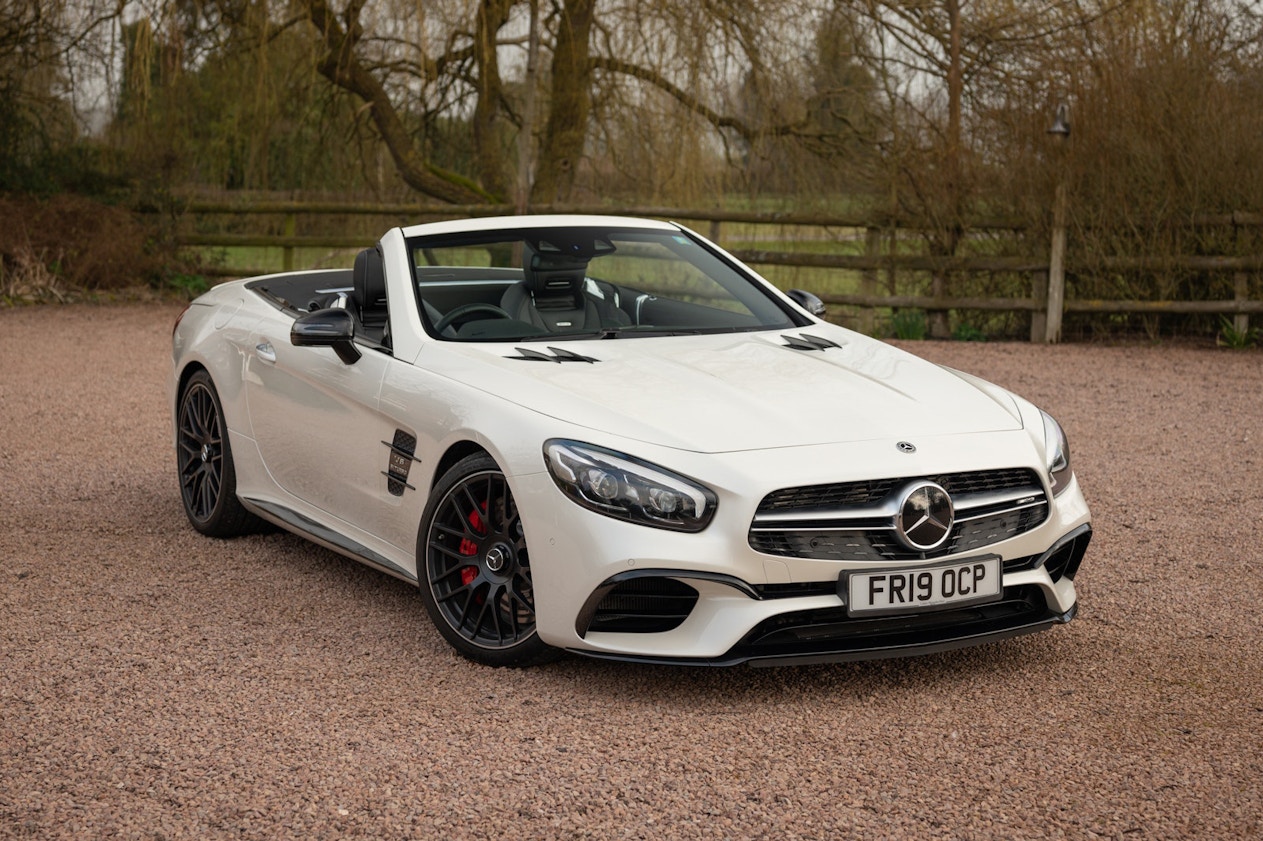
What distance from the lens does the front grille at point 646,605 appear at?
161 inches

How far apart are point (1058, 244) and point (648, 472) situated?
1175cm

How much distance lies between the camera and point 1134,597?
5445 mm

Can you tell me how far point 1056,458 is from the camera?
461 centimetres

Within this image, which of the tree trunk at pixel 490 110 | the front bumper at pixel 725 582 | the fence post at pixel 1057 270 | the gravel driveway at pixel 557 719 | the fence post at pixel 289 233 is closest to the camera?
the gravel driveway at pixel 557 719

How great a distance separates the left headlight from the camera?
4.01 meters

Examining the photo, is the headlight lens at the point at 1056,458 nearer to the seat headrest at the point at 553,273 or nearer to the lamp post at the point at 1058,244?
the seat headrest at the point at 553,273

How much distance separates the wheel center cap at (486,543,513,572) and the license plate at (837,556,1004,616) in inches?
40.5

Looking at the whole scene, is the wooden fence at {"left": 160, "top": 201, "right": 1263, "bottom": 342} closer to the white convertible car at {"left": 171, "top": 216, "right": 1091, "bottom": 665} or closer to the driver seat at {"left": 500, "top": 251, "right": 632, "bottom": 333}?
the white convertible car at {"left": 171, "top": 216, "right": 1091, "bottom": 665}

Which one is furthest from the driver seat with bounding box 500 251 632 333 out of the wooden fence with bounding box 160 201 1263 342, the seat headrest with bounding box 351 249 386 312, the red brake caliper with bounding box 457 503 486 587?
the wooden fence with bounding box 160 201 1263 342

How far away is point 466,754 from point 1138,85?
12.8 metres

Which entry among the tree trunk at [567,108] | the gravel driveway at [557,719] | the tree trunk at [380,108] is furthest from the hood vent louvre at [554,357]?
the tree trunk at [380,108]

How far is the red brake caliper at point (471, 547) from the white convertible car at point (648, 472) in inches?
0.7

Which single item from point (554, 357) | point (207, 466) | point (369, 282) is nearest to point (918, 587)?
point (554, 357)

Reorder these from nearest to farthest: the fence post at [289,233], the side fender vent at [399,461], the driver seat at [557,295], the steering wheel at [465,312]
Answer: the side fender vent at [399,461] < the steering wheel at [465,312] < the driver seat at [557,295] < the fence post at [289,233]
